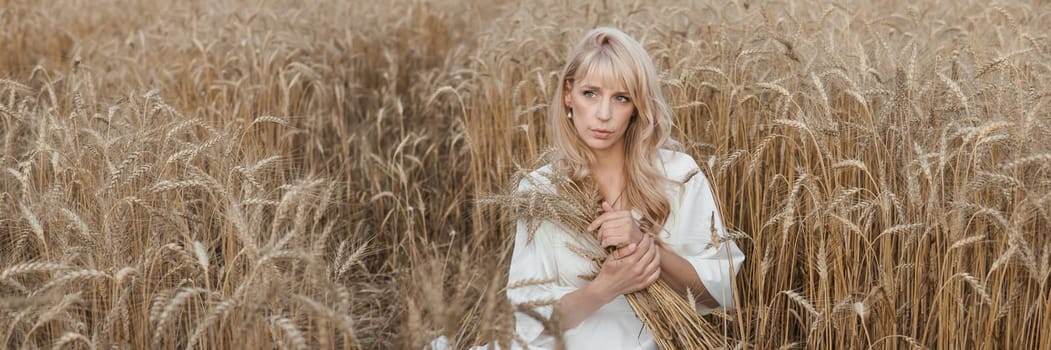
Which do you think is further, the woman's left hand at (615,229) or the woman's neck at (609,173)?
the woman's neck at (609,173)

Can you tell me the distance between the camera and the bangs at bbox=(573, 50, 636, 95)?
213cm

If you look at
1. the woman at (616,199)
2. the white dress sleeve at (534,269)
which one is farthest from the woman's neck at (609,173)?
the white dress sleeve at (534,269)

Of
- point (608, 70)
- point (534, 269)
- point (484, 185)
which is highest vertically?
point (608, 70)

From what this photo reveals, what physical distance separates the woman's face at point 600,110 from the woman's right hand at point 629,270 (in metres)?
0.33

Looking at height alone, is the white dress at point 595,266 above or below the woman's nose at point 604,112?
below

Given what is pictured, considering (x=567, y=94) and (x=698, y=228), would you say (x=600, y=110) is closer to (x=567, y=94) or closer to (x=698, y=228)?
(x=567, y=94)

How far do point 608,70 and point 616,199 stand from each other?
36 cm

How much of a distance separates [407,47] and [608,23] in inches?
58.9

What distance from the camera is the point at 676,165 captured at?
2301 millimetres

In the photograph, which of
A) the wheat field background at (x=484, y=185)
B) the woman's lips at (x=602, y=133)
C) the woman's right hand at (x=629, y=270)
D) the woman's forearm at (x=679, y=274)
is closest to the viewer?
the wheat field background at (x=484, y=185)

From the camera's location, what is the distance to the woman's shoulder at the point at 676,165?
7.49ft

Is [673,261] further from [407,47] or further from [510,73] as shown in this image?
[407,47]

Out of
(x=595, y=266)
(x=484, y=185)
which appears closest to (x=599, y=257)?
(x=595, y=266)

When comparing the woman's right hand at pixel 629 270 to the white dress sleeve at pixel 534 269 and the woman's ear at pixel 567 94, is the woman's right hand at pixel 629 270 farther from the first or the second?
the woman's ear at pixel 567 94
